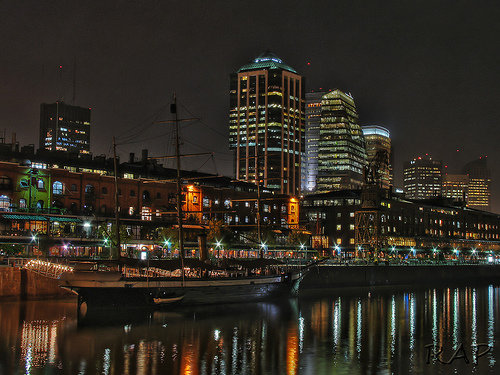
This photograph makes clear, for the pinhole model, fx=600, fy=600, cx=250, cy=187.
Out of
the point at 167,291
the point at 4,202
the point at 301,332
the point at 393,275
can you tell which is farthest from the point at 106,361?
the point at 393,275

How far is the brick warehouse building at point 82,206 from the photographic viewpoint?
8881 cm

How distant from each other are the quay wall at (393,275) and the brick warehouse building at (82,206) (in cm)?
1642

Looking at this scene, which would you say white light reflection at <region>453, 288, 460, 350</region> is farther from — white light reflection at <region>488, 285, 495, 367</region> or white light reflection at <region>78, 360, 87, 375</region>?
white light reflection at <region>78, 360, 87, 375</region>

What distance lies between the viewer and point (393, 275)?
105938 mm

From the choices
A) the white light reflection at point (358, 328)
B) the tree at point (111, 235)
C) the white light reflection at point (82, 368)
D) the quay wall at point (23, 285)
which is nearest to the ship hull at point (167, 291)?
the white light reflection at point (358, 328)

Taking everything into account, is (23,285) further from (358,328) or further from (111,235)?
(358,328)

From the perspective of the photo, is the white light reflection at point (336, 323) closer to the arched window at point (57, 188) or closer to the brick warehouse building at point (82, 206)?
the brick warehouse building at point (82, 206)

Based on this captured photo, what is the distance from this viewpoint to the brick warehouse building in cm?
8881

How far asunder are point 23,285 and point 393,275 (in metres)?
65.1

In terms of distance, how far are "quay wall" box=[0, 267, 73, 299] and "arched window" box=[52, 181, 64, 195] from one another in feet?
109

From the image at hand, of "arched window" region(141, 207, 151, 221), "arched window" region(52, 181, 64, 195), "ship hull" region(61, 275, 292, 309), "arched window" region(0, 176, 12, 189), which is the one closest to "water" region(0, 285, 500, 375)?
"ship hull" region(61, 275, 292, 309)

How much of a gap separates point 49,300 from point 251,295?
21861mm

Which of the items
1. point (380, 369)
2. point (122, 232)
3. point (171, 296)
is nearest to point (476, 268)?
point (122, 232)

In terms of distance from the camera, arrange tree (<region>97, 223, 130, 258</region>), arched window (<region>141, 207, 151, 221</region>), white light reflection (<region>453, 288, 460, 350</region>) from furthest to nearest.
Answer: arched window (<region>141, 207, 151, 221</region>) → tree (<region>97, 223, 130, 258</region>) → white light reflection (<region>453, 288, 460, 350</region>)
